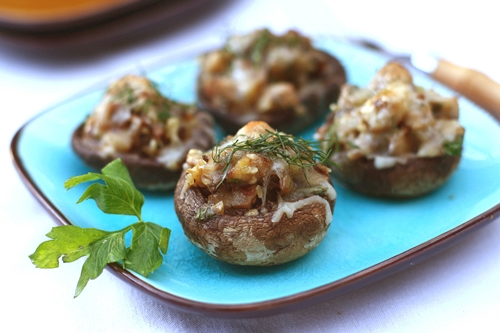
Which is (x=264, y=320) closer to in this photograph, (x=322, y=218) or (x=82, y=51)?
(x=322, y=218)

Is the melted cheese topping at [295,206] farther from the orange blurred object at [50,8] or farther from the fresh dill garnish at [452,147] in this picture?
the orange blurred object at [50,8]

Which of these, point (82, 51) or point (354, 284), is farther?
point (82, 51)

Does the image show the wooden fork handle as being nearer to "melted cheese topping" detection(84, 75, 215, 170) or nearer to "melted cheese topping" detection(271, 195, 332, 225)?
"melted cheese topping" detection(271, 195, 332, 225)

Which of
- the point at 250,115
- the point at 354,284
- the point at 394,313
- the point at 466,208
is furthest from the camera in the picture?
the point at 250,115

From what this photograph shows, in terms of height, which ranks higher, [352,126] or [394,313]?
[352,126]

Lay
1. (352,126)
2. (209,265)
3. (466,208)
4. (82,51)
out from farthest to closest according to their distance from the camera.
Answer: (82,51) → (352,126) → (466,208) → (209,265)

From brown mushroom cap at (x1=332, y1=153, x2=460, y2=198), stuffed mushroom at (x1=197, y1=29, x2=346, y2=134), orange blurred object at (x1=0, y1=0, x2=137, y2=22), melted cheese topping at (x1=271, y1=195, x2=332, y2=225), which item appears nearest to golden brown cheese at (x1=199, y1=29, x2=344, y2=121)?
stuffed mushroom at (x1=197, y1=29, x2=346, y2=134)

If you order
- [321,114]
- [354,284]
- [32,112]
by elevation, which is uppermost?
[354,284]

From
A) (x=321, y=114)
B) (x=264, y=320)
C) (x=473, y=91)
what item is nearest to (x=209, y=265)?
(x=264, y=320)
